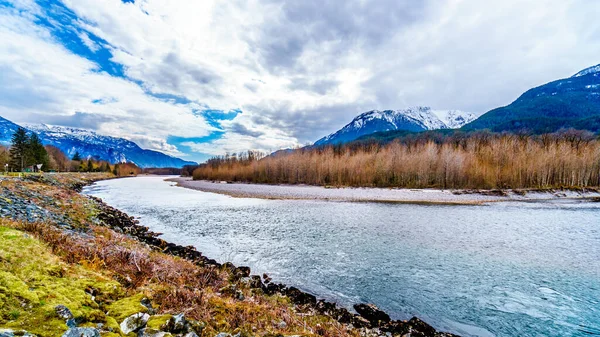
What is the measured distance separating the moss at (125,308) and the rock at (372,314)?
6.18m

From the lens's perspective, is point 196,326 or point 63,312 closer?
point 63,312

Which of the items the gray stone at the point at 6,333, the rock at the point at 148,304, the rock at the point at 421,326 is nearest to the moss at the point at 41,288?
the gray stone at the point at 6,333

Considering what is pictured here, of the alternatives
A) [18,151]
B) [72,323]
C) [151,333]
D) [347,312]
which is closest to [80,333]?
[72,323]

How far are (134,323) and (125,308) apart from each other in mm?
795

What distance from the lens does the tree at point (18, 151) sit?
7750cm

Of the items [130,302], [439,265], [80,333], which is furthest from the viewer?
[439,265]

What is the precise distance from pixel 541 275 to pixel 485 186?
198ft

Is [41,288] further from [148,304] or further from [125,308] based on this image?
[148,304]

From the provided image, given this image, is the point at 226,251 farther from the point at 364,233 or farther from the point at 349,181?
the point at 349,181

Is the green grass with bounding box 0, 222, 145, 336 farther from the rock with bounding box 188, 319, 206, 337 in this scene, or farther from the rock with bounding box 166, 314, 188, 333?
the rock with bounding box 188, 319, 206, 337

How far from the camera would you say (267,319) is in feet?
19.1

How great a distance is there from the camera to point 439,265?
13039 millimetres

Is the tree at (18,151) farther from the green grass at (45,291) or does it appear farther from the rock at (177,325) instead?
the rock at (177,325)

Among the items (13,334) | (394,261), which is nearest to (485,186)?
(394,261)
